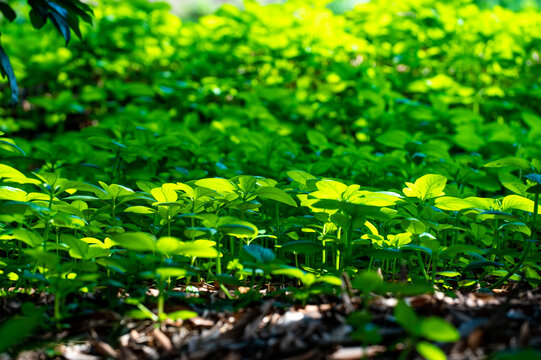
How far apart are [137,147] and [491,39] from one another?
12.4 ft

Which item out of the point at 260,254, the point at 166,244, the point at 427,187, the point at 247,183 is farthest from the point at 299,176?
the point at 166,244

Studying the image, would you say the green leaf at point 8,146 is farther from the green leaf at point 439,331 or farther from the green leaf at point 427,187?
the green leaf at point 439,331

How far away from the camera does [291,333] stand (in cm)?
121

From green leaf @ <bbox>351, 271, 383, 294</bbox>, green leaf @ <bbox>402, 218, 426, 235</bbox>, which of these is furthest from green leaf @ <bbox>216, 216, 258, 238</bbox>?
green leaf @ <bbox>402, 218, 426, 235</bbox>

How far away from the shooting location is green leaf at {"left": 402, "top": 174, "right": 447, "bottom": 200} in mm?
1802

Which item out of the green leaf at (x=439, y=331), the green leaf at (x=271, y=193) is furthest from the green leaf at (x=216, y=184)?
the green leaf at (x=439, y=331)

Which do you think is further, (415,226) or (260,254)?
(415,226)

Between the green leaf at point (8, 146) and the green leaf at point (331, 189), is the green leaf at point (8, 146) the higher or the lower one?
the higher one

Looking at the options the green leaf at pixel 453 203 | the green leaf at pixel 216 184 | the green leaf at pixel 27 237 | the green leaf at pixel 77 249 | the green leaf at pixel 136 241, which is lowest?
the green leaf at pixel 77 249

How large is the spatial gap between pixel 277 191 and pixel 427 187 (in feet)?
1.81

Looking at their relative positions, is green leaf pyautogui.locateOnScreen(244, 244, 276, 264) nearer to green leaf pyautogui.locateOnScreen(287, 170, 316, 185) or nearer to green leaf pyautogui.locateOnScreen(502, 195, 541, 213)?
green leaf pyautogui.locateOnScreen(287, 170, 316, 185)

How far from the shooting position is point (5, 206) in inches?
62.1

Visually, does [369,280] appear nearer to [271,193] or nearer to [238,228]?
[238,228]

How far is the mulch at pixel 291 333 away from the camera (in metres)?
1.10
